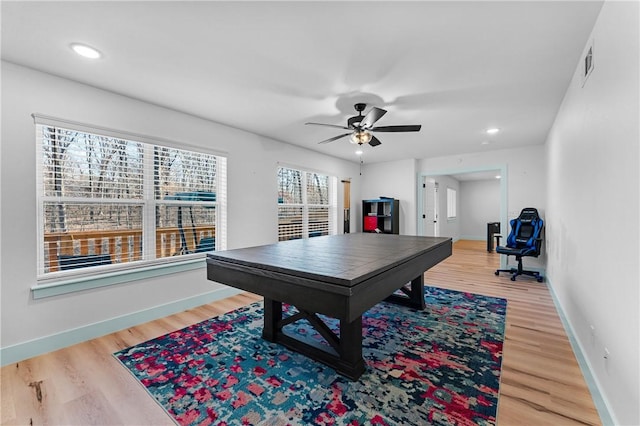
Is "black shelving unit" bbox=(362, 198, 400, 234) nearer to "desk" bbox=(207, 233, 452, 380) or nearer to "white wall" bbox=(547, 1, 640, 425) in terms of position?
"desk" bbox=(207, 233, 452, 380)

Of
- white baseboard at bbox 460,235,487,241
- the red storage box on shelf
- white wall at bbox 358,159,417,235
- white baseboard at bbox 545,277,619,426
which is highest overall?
white wall at bbox 358,159,417,235

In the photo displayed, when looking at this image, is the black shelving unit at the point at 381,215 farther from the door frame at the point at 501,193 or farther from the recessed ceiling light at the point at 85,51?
the recessed ceiling light at the point at 85,51

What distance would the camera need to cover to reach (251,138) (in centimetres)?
424

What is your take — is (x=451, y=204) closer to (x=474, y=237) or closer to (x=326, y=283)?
(x=474, y=237)

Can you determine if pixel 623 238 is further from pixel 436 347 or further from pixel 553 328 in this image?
Result: pixel 553 328

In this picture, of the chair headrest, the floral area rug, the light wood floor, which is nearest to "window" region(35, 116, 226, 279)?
the light wood floor

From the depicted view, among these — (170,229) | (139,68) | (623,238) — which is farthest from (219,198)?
(623,238)

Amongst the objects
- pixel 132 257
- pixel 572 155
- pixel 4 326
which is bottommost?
pixel 4 326

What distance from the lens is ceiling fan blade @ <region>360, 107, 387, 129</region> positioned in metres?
2.62

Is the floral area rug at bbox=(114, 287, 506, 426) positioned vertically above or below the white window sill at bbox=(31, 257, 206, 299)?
below

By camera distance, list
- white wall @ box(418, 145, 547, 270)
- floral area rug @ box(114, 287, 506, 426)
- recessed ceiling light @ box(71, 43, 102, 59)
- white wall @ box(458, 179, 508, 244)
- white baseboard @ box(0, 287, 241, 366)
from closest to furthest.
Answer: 1. floral area rug @ box(114, 287, 506, 426)
2. recessed ceiling light @ box(71, 43, 102, 59)
3. white baseboard @ box(0, 287, 241, 366)
4. white wall @ box(418, 145, 547, 270)
5. white wall @ box(458, 179, 508, 244)

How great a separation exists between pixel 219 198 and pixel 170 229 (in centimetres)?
78

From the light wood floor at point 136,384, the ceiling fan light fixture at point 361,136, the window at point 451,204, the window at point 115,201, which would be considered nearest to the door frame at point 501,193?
the light wood floor at point 136,384

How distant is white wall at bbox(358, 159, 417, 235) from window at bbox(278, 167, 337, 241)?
1.16 meters
